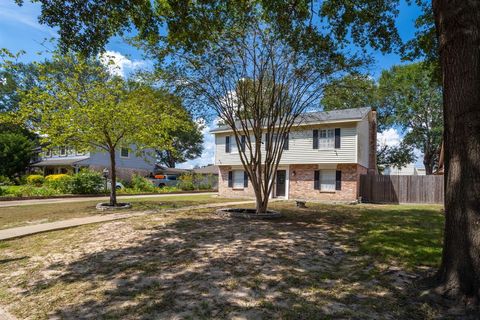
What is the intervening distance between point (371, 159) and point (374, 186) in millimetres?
4277

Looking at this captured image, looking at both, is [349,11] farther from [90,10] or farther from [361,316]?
[361,316]

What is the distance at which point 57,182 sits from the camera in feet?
75.3

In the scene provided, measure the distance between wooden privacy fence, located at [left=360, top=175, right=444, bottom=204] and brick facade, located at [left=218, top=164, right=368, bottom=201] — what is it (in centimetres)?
108

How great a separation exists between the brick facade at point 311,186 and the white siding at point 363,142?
549 millimetres

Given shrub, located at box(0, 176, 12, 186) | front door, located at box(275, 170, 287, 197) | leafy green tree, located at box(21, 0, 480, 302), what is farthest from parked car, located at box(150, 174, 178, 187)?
leafy green tree, located at box(21, 0, 480, 302)

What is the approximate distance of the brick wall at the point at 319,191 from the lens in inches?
799

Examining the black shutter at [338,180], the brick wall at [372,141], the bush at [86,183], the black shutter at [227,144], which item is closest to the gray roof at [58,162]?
the bush at [86,183]

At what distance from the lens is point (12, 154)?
30.6 metres

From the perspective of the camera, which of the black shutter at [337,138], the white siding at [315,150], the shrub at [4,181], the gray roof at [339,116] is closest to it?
the gray roof at [339,116]

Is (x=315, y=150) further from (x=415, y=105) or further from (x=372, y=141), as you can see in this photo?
(x=415, y=105)

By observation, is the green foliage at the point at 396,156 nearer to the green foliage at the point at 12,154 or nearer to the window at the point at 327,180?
the window at the point at 327,180

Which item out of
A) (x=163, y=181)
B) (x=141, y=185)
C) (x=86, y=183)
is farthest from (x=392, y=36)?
(x=163, y=181)

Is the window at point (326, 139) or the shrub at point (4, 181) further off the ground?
the window at point (326, 139)

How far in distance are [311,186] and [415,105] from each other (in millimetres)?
17442
